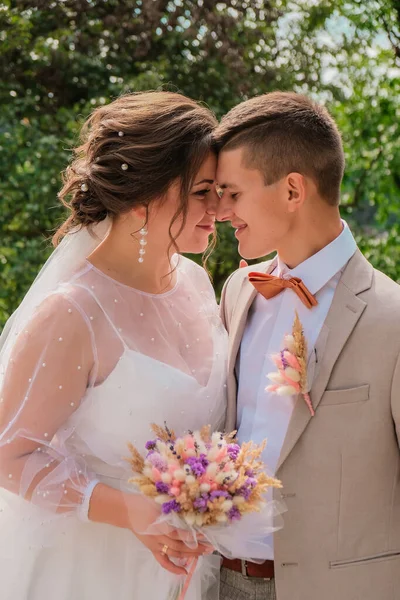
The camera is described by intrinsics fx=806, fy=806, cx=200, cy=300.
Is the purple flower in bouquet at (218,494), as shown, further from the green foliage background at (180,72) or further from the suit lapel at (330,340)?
the green foliage background at (180,72)

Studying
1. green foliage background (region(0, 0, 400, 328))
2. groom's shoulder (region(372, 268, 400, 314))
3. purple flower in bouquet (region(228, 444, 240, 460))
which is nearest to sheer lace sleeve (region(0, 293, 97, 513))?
purple flower in bouquet (region(228, 444, 240, 460))

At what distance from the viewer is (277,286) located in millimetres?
2977

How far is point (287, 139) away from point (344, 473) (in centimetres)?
121

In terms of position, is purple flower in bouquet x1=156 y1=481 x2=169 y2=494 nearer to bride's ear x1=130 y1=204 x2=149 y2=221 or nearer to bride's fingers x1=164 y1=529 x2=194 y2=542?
bride's fingers x1=164 y1=529 x2=194 y2=542

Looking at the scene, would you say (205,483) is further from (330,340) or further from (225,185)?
(225,185)

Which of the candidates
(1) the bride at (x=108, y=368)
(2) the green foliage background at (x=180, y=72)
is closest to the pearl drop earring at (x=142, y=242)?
(1) the bride at (x=108, y=368)

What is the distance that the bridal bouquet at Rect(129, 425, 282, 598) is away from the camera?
2.31 meters

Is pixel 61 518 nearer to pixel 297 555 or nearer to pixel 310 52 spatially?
pixel 297 555

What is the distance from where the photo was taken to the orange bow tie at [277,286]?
9.36 ft

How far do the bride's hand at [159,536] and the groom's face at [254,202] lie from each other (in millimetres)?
1006

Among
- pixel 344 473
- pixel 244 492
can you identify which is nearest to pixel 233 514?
pixel 244 492

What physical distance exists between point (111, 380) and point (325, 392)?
0.73 metres

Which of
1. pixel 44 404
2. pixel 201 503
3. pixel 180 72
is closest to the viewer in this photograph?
pixel 201 503

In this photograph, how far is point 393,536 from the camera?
2742mm
